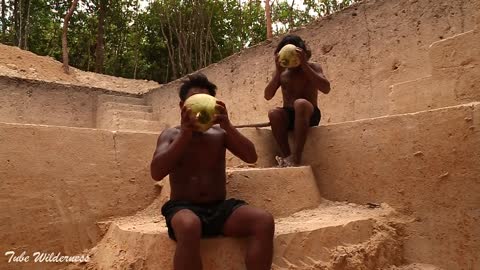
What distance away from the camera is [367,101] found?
4.09 m

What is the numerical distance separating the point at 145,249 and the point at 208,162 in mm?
510

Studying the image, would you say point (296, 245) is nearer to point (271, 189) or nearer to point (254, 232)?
point (254, 232)

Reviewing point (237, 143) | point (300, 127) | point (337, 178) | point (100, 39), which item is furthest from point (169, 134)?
point (100, 39)

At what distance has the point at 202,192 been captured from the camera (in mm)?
1913

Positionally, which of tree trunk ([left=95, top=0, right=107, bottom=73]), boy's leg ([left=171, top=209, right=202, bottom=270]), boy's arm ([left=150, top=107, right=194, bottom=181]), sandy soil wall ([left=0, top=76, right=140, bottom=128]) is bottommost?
boy's leg ([left=171, top=209, right=202, bottom=270])

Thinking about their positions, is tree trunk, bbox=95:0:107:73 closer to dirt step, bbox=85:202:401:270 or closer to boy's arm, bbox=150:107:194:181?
dirt step, bbox=85:202:401:270

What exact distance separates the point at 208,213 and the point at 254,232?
23 centimetres

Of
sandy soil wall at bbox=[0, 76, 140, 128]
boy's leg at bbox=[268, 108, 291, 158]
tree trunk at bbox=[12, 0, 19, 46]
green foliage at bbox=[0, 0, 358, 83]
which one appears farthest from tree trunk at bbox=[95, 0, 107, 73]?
boy's leg at bbox=[268, 108, 291, 158]

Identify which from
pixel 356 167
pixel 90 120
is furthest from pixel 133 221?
pixel 90 120

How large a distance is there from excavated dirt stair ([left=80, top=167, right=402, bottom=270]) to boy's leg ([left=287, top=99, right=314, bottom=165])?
0.55ft

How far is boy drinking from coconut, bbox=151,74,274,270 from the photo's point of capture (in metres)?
1.67

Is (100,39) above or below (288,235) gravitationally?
above

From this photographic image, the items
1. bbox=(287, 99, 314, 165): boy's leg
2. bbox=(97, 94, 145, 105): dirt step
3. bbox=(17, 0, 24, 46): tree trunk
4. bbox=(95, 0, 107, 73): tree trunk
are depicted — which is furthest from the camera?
bbox=(95, 0, 107, 73): tree trunk

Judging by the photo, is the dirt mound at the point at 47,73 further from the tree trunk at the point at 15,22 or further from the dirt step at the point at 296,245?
the dirt step at the point at 296,245
